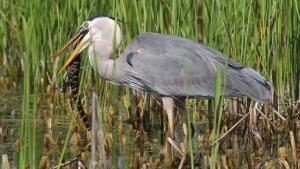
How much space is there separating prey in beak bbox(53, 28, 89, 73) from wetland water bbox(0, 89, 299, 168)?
40 centimetres

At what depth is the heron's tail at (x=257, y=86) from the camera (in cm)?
515

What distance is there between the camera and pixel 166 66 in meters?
5.47

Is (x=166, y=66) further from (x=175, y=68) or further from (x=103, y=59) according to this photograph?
(x=103, y=59)

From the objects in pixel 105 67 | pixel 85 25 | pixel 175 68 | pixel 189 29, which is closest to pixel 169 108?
pixel 175 68

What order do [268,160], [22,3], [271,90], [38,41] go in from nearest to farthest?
[268,160]
[271,90]
[38,41]
[22,3]

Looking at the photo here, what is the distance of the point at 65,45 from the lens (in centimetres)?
561

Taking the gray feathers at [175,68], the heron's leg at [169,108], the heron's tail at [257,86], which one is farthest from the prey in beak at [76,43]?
the heron's tail at [257,86]

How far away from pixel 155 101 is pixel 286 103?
1.01 metres

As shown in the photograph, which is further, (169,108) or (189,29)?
(189,29)

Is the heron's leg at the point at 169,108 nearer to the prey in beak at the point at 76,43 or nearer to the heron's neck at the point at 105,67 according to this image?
the heron's neck at the point at 105,67

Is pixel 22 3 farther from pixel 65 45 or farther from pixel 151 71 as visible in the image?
pixel 151 71

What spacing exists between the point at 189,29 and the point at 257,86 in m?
0.83

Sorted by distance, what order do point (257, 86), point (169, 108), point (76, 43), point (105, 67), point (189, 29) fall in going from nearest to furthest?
point (257, 86) → point (169, 108) → point (105, 67) → point (76, 43) → point (189, 29)

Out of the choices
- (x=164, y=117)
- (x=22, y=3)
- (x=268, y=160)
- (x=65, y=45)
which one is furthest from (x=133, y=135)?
(x=22, y=3)
